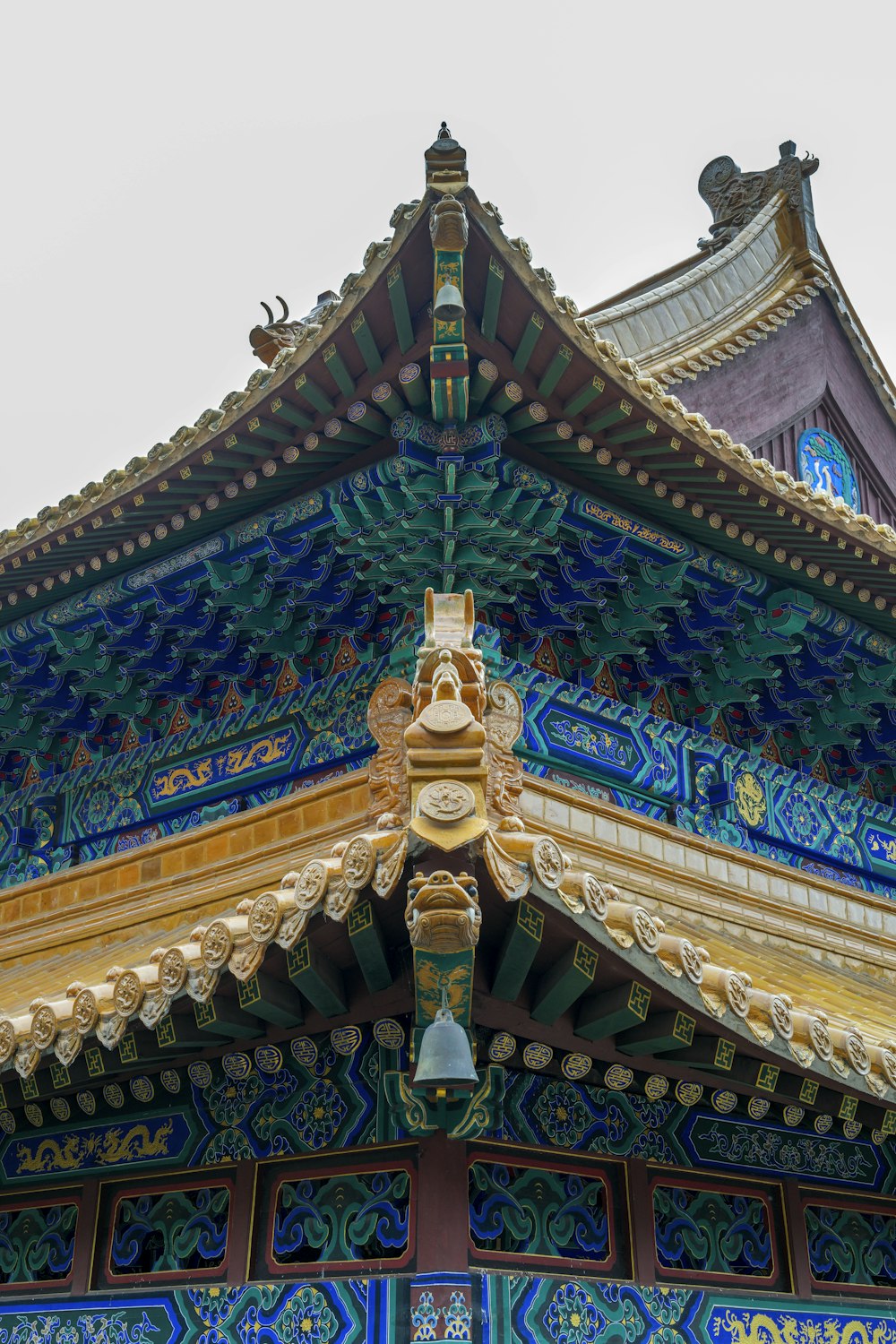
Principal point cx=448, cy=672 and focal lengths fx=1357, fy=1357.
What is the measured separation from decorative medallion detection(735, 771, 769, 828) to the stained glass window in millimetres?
3915

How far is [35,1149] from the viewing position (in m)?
6.64

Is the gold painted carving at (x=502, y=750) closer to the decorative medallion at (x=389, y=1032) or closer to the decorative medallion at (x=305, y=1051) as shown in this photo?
the decorative medallion at (x=389, y=1032)

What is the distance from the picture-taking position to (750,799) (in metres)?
8.46

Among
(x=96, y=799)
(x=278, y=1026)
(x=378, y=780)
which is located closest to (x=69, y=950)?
(x=96, y=799)

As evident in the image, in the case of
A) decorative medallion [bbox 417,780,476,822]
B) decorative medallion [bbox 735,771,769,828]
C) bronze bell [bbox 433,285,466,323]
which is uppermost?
bronze bell [bbox 433,285,466,323]

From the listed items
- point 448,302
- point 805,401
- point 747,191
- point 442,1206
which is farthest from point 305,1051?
point 747,191

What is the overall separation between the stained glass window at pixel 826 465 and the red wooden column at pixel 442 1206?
7.85 m

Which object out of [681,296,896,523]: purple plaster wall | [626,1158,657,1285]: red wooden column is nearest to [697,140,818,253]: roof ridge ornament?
[681,296,896,523]: purple plaster wall

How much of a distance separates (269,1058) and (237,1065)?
211 mm

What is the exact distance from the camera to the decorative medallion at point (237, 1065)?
5676 millimetres

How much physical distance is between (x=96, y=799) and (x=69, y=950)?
41.7 inches

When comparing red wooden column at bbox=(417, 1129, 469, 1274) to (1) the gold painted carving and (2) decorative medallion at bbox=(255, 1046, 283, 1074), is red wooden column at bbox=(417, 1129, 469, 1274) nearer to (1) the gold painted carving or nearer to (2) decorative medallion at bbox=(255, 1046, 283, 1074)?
(2) decorative medallion at bbox=(255, 1046, 283, 1074)

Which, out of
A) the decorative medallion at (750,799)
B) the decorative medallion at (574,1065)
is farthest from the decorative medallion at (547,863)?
the decorative medallion at (750,799)

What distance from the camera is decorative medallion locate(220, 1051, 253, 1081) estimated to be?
5.68m
